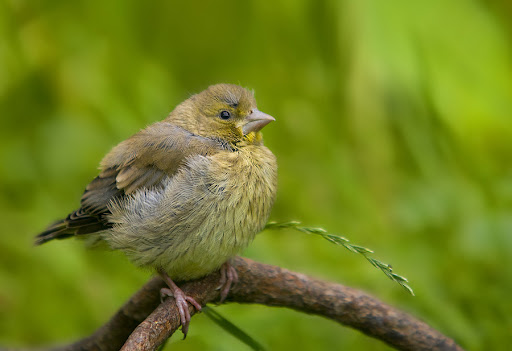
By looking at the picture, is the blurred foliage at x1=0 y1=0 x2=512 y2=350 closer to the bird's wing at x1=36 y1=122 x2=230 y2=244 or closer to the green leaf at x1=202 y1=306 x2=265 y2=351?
the bird's wing at x1=36 y1=122 x2=230 y2=244

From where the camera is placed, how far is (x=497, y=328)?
279 centimetres

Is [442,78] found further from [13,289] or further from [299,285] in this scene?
[13,289]

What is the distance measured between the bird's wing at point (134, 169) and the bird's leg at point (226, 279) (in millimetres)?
431

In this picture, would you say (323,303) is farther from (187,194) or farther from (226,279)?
(187,194)

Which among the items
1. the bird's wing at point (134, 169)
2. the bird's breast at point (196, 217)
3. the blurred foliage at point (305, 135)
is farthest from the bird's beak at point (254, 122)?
the blurred foliage at point (305, 135)

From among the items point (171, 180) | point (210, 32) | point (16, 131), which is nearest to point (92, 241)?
point (171, 180)

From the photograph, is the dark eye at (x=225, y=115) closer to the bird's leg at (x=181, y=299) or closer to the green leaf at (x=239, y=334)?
the bird's leg at (x=181, y=299)

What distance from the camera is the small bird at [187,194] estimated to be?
2479 millimetres

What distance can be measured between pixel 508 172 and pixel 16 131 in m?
2.90

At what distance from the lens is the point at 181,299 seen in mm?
2314

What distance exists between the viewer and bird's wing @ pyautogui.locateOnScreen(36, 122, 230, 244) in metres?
2.69

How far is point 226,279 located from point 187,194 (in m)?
0.34

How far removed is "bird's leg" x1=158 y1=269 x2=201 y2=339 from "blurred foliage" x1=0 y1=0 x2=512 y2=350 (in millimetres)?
528

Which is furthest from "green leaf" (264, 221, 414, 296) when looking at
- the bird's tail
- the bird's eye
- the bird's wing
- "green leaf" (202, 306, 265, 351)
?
the bird's tail
